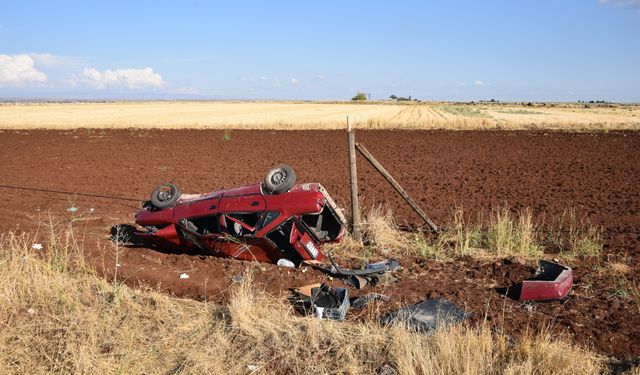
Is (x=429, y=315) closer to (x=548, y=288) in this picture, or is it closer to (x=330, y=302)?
(x=330, y=302)

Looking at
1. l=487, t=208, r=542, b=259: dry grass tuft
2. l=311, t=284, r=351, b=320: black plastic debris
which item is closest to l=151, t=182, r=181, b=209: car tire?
l=311, t=284, r=351, b=320: black plastic debris

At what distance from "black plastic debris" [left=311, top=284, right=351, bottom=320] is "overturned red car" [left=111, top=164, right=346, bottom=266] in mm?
1140

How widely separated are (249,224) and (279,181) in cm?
73

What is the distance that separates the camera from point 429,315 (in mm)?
5055

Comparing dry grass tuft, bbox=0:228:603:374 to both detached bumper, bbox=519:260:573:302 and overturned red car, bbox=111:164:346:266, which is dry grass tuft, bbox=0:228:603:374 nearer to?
detached bumper, bbox=519:260:573:302

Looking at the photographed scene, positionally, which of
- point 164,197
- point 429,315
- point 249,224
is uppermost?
point 164,197

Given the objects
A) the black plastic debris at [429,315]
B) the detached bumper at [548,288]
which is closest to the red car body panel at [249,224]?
the black plastic debris at [429,315]

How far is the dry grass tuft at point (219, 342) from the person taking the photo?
4035 mm

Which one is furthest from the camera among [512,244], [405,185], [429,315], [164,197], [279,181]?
[405,185]

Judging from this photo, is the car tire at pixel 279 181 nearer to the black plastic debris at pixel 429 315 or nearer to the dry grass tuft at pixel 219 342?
the dry grass tuft at pixel 219 342

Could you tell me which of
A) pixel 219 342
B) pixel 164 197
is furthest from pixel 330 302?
pixel 164 197

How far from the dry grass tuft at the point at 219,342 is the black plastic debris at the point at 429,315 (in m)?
0.21

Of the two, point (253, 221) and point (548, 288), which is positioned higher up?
point (253, 221)

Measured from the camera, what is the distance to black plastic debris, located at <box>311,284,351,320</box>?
5102 mm
